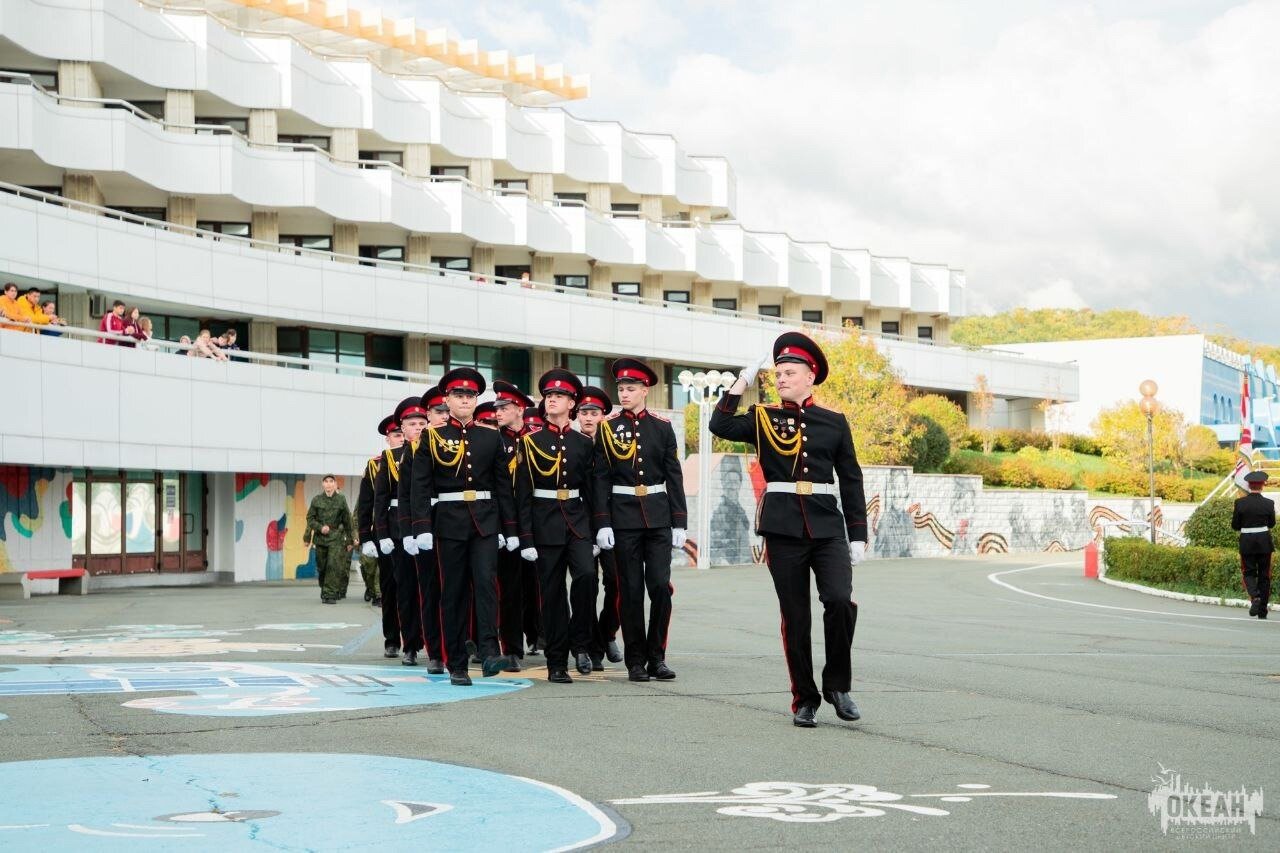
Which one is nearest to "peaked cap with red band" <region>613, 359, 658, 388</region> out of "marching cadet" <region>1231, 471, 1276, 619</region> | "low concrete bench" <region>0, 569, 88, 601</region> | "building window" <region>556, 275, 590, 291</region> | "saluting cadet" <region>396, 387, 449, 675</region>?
"saluting cadet" <region>396, 387, 449, 675</region>

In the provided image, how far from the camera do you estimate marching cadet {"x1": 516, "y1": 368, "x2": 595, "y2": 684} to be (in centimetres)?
1157

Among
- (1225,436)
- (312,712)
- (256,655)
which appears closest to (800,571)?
(312,712)

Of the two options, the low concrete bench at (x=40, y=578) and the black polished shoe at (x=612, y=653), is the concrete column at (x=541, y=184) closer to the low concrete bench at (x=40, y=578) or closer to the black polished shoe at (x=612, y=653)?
the low concrete bench at (x=40, y=578)

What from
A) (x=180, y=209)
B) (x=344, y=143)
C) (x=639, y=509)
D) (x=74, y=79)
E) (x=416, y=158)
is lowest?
(x=639, y=509)

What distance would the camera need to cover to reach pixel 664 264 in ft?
196

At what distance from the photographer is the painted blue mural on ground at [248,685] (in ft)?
31.7

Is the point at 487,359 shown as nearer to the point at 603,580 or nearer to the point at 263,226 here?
the point at 263,226

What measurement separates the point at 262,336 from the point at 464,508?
111 ft

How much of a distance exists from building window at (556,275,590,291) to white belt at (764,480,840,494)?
159 feet

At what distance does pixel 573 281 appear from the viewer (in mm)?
57781

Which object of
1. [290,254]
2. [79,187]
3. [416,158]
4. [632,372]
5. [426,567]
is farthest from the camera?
[416,158]

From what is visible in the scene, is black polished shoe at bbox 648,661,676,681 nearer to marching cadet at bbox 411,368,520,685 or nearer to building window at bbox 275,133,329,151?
marching cadet at bbox 411,368,520,685

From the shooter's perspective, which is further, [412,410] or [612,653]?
[412,410]

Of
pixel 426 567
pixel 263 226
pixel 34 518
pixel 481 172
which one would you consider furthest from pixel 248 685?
pixel 481 172
